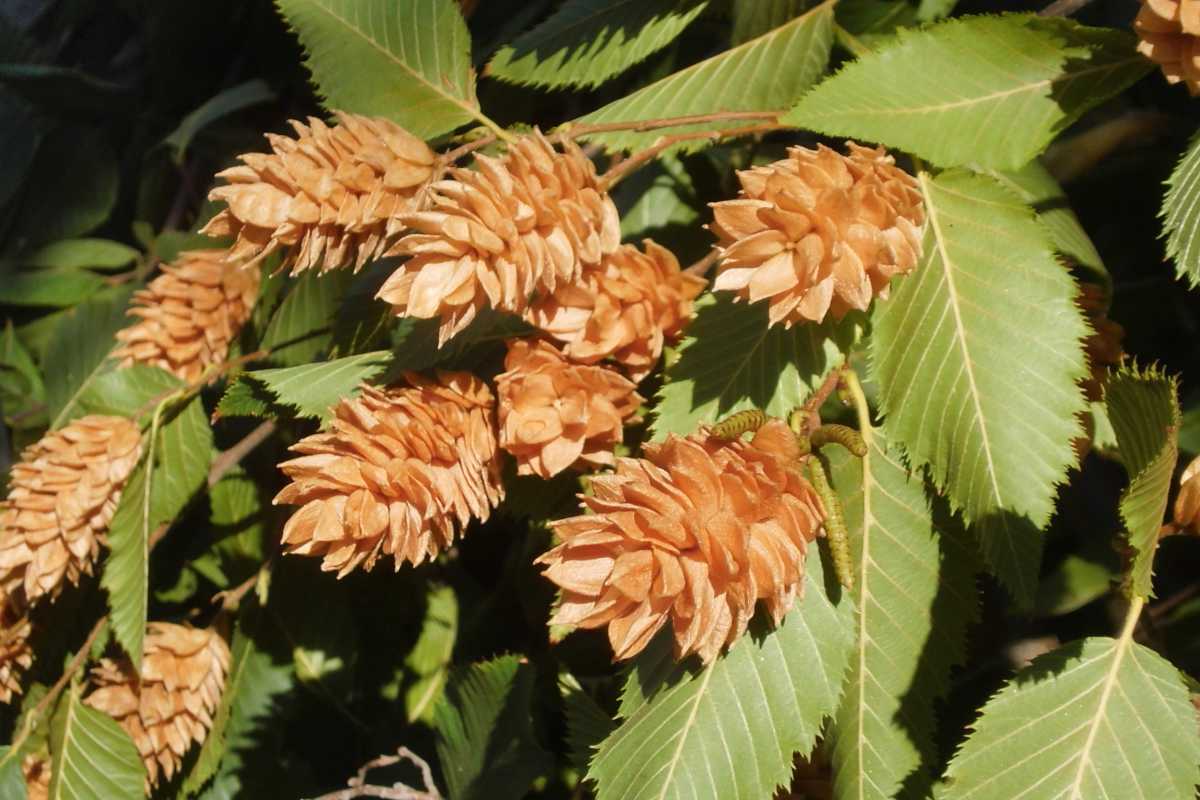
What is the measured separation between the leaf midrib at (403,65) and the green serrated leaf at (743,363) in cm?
38

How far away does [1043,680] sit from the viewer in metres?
1.06

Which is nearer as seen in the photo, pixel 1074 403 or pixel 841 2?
pixel 1074 403

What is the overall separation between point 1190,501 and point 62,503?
1.24 m

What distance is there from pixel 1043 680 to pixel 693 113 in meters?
0.71

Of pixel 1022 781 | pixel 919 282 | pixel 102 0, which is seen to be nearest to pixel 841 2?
pixel 919 282

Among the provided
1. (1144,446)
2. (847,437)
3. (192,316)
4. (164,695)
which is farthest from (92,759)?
(1144,446)

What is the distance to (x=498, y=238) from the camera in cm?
95

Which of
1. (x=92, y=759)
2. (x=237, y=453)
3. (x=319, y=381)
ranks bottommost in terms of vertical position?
(x=92, y=759)

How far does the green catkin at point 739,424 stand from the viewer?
944 millimetres

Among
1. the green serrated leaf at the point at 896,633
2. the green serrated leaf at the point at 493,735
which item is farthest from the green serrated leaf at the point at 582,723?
the green serrated leaf at the point at 896,633

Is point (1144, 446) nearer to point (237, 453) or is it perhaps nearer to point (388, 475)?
point (388, 475)

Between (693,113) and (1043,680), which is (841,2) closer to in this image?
(693,113)

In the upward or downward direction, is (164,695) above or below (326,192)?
below

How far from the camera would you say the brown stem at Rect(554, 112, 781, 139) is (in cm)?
116
